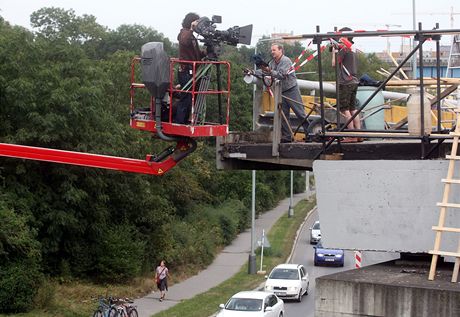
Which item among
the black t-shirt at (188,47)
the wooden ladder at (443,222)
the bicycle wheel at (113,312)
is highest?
the black t-shirt at (188,47)

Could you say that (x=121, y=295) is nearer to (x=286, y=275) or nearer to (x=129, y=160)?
(x=286, y=275)

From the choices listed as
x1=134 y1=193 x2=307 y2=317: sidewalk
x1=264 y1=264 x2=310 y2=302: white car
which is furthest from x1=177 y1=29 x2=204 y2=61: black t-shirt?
x1=264 y1=264 x2=310 y2=302: white car

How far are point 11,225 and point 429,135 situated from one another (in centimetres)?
1739

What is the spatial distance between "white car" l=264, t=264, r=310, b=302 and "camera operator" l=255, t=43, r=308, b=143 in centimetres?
2023

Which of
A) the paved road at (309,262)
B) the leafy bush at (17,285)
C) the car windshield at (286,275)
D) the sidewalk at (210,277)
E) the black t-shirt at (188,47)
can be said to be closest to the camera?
the black t-shirt at (188,47)

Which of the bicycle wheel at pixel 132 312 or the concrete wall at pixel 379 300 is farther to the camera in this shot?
the bicycle wheel at pixel 132 312

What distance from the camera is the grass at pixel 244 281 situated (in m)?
28.4

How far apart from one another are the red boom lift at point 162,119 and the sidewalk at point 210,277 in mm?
14641

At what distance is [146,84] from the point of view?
40.6 feet

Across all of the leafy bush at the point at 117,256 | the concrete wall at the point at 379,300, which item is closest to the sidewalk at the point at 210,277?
the leafy bush at the point at 117,256

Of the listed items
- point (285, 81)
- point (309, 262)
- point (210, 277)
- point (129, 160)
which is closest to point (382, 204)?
point (285, 81)

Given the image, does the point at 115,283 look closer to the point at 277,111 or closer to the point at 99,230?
the point at 99,230

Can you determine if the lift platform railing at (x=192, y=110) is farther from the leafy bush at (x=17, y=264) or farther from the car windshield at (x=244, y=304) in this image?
the car windshield at (x=244, y=304)

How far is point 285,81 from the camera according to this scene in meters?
12.9
